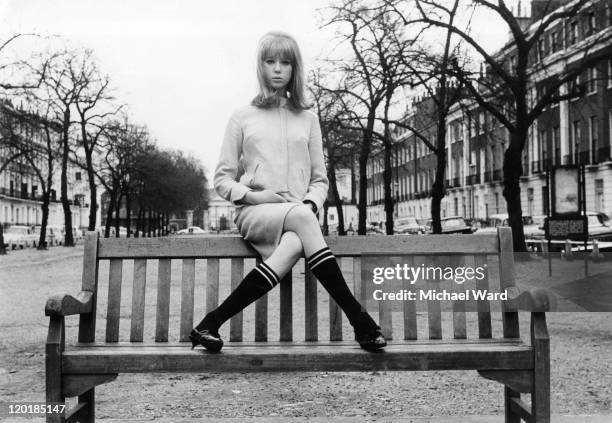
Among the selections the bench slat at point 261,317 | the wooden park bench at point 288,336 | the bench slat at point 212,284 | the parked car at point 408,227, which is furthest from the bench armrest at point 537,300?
the parked car at point 408,227

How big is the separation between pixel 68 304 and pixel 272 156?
3.98 feet

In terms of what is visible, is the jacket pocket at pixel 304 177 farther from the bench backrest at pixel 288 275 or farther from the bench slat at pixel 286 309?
the bench slat at pixel 286 309

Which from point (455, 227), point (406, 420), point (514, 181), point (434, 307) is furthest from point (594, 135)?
point (406, 420)

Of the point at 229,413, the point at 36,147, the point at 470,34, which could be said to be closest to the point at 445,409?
the point at 229,413

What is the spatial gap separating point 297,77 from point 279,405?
2443mm

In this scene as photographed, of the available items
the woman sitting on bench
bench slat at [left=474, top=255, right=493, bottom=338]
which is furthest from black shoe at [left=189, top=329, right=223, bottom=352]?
bench slat at [left=474, top=255, right=493, bottom=338]

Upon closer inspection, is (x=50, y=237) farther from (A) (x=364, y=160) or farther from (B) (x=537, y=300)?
(B) (x=537, y=300)

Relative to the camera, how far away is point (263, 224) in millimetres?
3779

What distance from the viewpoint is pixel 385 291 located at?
13.5 ft

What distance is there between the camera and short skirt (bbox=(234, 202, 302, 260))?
3.73 meters

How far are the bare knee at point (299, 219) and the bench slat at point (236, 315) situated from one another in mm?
580

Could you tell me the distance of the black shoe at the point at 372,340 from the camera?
3.59 meters

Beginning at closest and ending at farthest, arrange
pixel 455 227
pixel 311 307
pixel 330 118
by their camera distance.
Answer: pixel 311 307, pixel 330 118, pixel 455 227

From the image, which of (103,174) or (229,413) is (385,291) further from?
(103,174)
